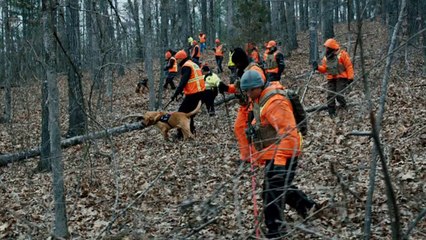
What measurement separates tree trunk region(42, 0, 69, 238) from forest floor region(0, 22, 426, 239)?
0.68ft

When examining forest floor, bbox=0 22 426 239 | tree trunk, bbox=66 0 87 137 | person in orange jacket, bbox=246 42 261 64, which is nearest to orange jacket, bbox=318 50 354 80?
forest floor, bbox=0 22 426 239

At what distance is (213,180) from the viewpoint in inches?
307

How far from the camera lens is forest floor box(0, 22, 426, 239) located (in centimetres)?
486

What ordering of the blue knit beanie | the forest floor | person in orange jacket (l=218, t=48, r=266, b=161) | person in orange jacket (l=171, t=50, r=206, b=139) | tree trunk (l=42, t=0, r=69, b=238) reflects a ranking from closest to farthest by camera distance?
1. the forest floor
2. the blue knit beanie
3. tree trunk (l=42, t=0, r=69, b=238)
4. person in orange jacket (l=218, t=48, r=266, b=161)
5. person in orange jacket (l=171, t=50, r=206, b=139)

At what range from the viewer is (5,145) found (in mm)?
13414

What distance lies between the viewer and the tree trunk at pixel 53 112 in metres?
5.32

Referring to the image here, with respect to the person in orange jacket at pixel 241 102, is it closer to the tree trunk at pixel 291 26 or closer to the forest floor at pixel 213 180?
the forest floor at pixel 213 180

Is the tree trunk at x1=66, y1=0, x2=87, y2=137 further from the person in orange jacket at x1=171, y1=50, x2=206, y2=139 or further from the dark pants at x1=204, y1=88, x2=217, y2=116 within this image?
the dark pants at x1=204, y1=88, x2=217, y2=116

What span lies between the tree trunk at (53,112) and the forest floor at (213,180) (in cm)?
21

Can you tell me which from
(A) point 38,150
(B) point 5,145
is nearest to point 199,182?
(A) point 38,150

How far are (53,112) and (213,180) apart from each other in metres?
3.10

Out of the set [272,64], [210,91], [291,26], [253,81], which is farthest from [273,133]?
[291,26]

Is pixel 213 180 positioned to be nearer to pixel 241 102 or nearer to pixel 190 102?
pixel 241 102

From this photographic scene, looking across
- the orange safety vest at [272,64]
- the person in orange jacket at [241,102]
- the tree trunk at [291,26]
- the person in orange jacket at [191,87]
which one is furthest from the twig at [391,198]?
the tree trunk at [291,26]
